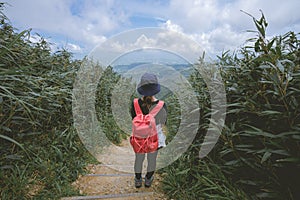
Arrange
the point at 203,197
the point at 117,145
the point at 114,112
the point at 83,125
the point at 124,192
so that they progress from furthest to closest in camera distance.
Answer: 1. the point at 114,112
2. the point at 117,145
3. the point at 83,125
4. the point at 124,192
5. the point at 203,197

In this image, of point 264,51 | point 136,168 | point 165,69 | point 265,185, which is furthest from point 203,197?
point 165,69

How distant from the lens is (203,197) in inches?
76.8

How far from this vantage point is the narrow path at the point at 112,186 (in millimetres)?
2309

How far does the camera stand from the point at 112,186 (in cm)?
262

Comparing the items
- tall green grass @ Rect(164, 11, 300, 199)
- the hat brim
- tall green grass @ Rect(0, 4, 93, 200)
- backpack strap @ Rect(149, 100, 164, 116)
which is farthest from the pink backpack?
tall green grass @ Rect(0, 4, 93, 200)

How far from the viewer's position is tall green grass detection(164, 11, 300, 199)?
139 cm

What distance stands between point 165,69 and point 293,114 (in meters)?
2.23

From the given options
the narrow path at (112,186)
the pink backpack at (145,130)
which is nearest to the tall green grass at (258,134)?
the narrow path at (112,186)

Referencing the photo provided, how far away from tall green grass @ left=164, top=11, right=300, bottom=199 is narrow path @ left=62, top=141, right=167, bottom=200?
0.27 meters

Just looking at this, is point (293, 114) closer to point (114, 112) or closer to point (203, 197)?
point (203, 197)

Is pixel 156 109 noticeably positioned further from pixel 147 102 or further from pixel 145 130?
pixel 145 130

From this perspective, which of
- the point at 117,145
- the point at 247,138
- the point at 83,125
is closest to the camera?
the point at 247,138

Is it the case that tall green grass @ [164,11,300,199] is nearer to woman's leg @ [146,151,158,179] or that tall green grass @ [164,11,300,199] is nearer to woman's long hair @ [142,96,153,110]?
woman's leg @ [146,151,158,179]

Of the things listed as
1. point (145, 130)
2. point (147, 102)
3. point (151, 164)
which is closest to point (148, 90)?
point (147, 102)
